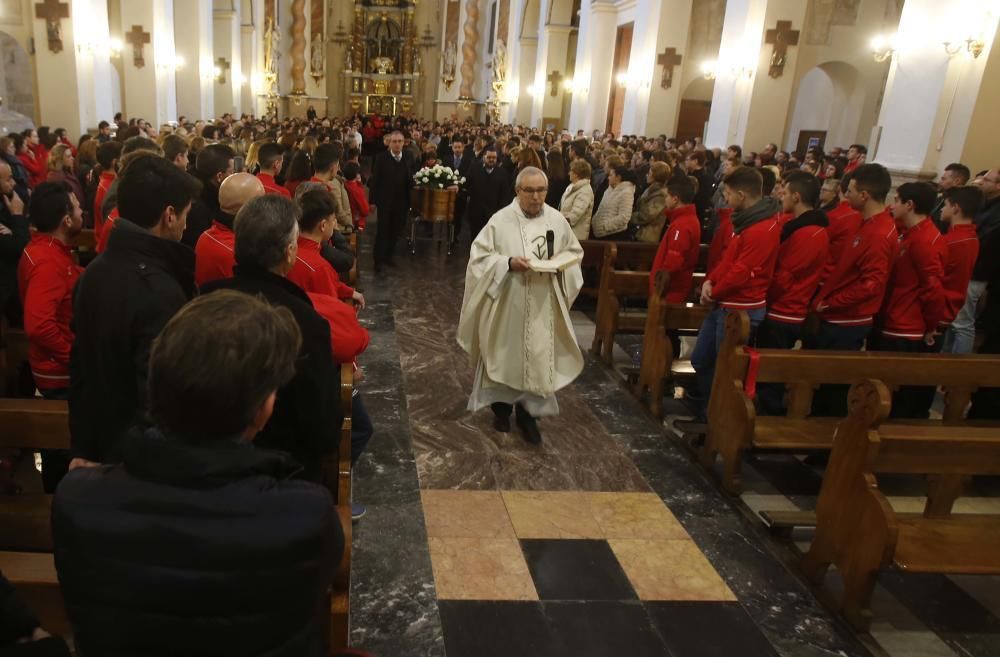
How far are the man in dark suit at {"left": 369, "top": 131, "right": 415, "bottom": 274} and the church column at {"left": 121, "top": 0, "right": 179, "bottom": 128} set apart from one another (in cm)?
771

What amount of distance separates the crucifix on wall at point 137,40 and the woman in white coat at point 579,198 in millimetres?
10538

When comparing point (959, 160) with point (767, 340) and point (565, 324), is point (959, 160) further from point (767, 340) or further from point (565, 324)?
point (565, 324)

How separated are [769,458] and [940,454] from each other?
1640 mm

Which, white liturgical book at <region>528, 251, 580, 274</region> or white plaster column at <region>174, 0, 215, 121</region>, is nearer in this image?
white liturgical book at <region>528, 251, 580, 274</region>

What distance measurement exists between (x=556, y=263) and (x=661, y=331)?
1.28m

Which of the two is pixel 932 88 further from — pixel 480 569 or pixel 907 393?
pixel 480 569

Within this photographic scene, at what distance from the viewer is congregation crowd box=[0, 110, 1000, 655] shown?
1269 mm

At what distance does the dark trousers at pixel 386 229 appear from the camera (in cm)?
925

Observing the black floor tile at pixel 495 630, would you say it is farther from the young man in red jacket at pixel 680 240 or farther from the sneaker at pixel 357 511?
the young man in red jacket at pixel 680 240

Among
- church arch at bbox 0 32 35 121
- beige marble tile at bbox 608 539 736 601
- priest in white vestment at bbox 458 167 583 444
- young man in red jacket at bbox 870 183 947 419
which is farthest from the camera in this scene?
church arch at bbox 0 32 35 121

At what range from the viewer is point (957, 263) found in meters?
5.06

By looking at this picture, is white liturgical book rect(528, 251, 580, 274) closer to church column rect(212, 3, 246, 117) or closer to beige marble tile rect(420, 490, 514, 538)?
beige marble tile rect(420, 490, 514, 538)

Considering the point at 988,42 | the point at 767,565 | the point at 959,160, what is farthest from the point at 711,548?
the point at 988,42

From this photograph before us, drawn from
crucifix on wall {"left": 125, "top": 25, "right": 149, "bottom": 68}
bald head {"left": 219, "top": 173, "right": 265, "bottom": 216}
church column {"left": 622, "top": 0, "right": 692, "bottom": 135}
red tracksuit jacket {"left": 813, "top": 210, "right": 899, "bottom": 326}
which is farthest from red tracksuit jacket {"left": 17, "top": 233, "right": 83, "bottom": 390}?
church column {"left": 622, "top": 0, "right": 692, "bottom": 135}
